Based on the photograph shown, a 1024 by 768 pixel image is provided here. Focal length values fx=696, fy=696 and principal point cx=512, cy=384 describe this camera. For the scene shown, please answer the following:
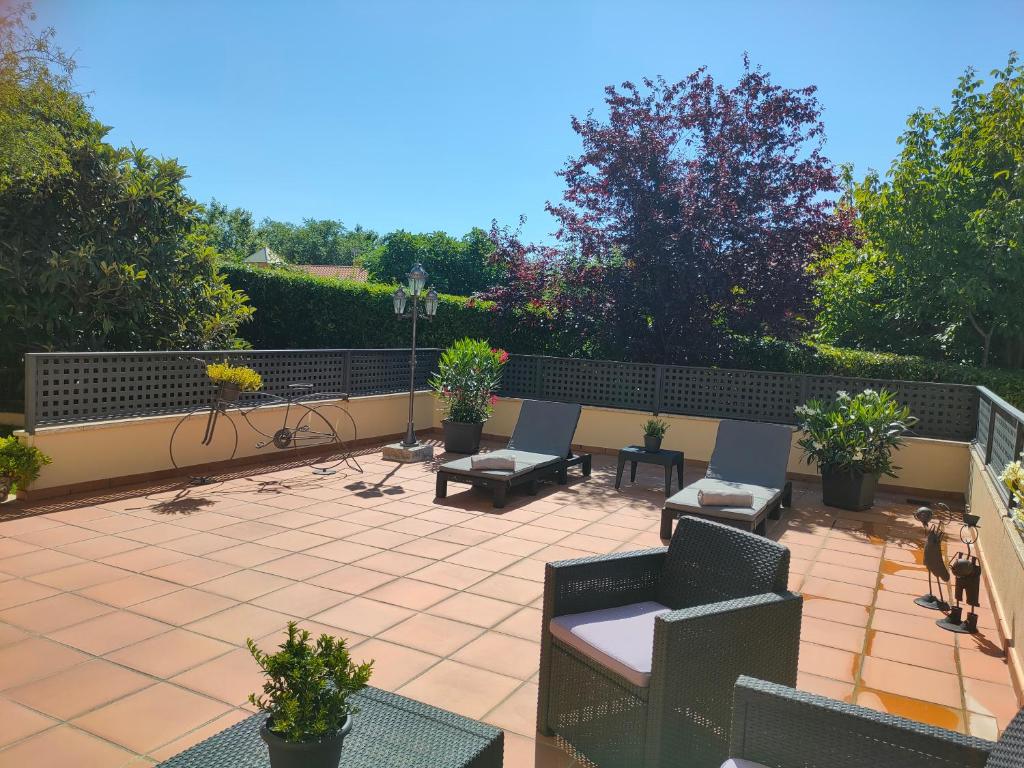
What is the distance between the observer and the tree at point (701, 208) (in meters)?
9.22

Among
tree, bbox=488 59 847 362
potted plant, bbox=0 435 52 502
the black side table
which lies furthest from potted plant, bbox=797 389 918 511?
potted plant, bbox=0 435 52 502

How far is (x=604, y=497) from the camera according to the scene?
6.89 meters

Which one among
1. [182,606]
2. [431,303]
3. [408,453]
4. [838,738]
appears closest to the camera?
[838,738]

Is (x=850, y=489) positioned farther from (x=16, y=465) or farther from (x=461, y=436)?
(x=16, y=465)

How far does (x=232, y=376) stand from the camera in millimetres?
6715

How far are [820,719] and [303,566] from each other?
11.5ft

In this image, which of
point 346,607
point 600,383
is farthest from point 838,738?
point 600,383

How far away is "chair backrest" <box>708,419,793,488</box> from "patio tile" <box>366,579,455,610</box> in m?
3.30

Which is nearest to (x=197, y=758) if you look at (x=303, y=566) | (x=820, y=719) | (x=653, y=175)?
(x=820, y=719)

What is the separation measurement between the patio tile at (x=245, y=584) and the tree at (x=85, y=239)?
18.0 ft

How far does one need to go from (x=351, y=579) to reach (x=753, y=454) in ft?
12.9

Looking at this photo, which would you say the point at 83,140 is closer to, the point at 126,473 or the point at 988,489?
the point at 126,473

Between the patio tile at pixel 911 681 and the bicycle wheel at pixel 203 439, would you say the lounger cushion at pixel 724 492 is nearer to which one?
the patio tile at pixel 911 681

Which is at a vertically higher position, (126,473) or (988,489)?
(988,489)
